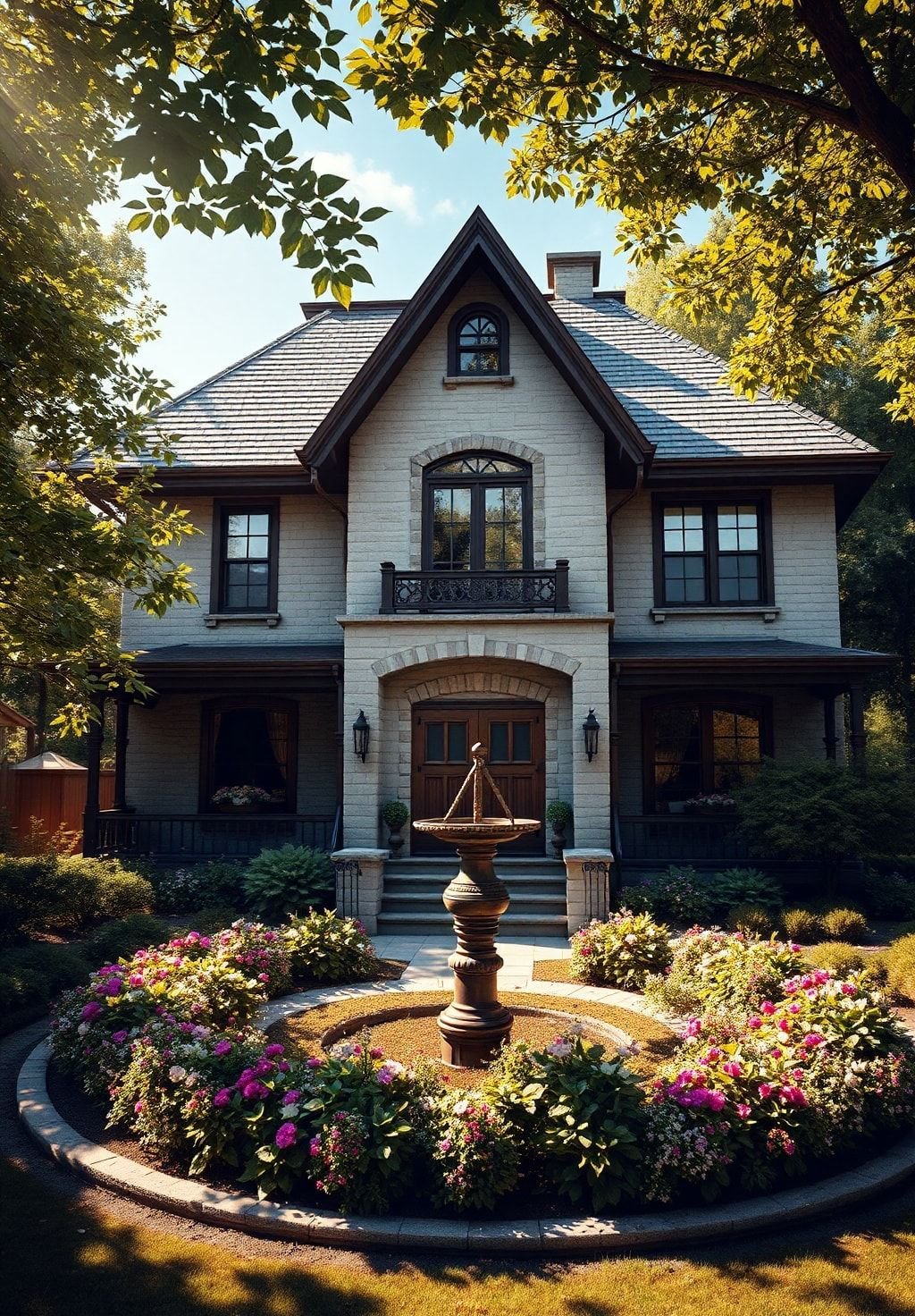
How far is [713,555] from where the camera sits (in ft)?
52.7

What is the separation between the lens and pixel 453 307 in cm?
1514

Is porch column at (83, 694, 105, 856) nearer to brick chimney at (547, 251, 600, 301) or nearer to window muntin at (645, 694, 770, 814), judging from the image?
window muntin at (645, 694, 770, 814)

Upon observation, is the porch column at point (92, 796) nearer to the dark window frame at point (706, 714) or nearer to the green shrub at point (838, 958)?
the dark window frame at point (706, 714)

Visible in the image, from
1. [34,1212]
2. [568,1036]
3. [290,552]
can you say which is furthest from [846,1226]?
[290,552]

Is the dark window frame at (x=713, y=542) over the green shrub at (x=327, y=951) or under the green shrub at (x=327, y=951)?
over

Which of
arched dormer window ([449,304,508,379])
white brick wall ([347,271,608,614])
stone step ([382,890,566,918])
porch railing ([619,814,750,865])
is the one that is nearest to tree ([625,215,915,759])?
arched dormer window ([449,304,508,379])

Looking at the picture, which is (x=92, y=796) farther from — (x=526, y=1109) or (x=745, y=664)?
(x=526, y=1109)

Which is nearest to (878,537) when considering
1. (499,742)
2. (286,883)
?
(499,742)

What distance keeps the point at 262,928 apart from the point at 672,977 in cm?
417

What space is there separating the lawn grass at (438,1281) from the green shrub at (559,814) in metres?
8.96

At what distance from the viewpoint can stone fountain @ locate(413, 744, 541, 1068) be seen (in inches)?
258

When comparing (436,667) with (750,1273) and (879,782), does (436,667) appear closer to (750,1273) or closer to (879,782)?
(879,782)

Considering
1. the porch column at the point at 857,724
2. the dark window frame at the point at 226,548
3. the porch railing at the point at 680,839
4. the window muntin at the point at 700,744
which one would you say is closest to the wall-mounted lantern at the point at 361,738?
the dark window frame at the point at 226,548

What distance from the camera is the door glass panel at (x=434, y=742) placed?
14.4 meters
